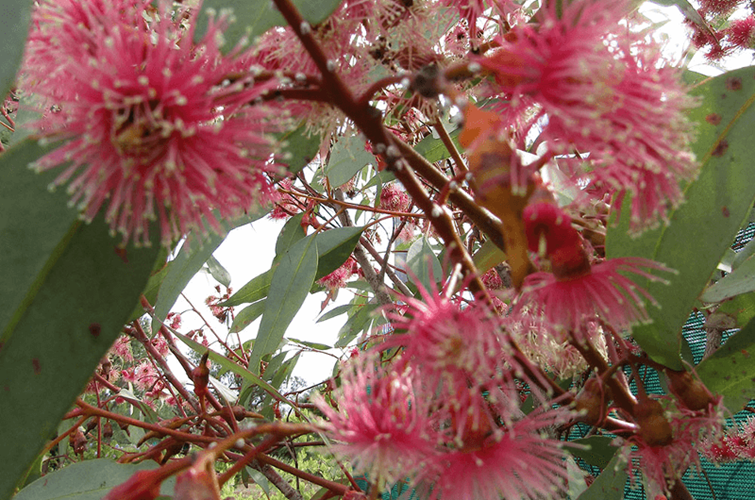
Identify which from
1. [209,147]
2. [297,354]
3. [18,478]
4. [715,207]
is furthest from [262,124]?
[297,354]

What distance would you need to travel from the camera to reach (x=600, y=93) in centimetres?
38

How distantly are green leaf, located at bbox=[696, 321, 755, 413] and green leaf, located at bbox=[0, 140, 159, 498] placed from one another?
1.99ft

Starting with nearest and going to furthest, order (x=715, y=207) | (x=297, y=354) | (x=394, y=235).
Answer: (x=715, y=207)
(x=394, y=235)
(x=297, y=354)

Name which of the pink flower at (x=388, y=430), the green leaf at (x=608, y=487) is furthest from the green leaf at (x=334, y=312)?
the pink flower at (x=388, y=430)

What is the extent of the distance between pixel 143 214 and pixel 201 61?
0.12 meters

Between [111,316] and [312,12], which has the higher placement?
[312,12]

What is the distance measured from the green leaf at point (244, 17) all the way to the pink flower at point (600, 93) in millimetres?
162

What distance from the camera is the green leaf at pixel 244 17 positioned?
41 cm

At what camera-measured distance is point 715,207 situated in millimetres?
509

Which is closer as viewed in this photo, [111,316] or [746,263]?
[111,316]

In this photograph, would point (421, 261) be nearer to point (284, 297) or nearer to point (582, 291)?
point (284, 297)

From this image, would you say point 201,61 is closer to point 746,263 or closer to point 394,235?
point 746,263

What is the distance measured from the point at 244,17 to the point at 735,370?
0.62m

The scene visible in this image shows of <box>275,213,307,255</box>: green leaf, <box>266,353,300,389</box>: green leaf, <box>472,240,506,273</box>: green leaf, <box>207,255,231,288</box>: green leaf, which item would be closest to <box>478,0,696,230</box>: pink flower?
<box>472,240,506,273</box>: green leaf
